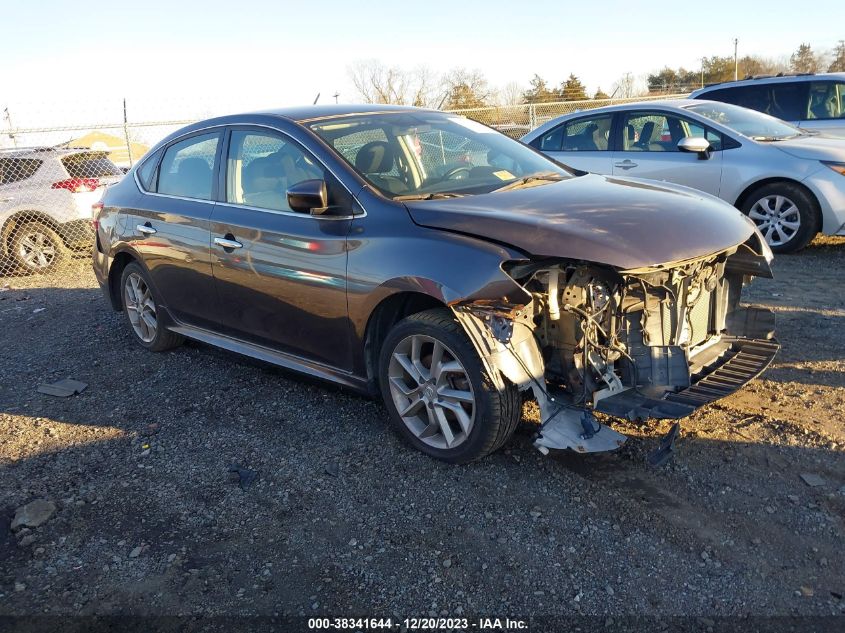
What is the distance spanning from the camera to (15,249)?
9711 millimetres

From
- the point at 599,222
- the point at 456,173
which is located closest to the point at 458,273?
the point at 599,222

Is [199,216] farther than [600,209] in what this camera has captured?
Yes

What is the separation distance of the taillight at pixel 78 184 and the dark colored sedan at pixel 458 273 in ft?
18.6

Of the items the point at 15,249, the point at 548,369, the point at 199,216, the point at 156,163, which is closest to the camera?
the point at 548,369

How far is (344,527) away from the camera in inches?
129

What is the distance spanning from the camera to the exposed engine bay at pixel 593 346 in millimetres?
3361

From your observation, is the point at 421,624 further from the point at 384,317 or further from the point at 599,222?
the point at 599,222

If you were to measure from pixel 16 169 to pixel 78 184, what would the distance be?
80 centimetres

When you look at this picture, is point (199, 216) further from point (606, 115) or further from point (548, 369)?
point (606, 115)

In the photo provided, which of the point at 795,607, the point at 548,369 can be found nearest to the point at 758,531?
the point at 795,607

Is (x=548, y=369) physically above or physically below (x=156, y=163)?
below

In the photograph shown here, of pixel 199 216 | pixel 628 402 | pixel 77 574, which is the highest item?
pixel 199 216

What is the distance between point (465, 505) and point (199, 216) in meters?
2.70

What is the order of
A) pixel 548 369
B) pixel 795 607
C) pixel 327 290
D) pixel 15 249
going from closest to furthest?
pixel 795 607 < pixel 548 369 < pixel 327 290 < pixel 15 249
